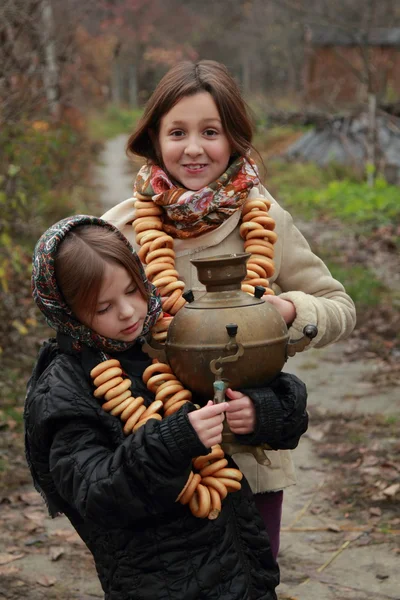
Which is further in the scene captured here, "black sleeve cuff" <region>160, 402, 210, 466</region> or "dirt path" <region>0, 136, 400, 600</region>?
"dirt path" <region>0, 136, 400, 600</region>

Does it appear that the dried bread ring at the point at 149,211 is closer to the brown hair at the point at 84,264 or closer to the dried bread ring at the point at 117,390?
the brown hair at the point at 84,264

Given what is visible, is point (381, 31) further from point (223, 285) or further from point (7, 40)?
point (223, 285)

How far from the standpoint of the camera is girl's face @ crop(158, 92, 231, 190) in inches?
103

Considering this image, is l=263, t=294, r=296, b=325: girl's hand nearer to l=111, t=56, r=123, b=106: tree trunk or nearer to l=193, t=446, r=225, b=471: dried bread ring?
l=193, t=446, r=225, b=471: dried bread ring

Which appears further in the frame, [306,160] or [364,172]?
[306,160]

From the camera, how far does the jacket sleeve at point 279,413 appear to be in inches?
88.0

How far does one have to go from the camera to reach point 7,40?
7.49 metres

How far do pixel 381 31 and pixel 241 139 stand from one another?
22.2 meters

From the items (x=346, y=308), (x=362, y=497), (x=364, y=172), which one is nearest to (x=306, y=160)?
(x=364, y=172)

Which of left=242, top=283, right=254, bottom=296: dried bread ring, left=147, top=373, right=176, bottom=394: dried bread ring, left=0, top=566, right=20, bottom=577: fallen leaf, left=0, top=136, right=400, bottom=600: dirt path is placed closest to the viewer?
left=147, top=373, right=176, bottom=394: dried bread ring

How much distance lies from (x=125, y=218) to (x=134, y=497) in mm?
998

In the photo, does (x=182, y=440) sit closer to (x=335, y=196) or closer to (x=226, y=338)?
(x=226, y=338)

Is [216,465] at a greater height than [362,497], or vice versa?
[216,465]

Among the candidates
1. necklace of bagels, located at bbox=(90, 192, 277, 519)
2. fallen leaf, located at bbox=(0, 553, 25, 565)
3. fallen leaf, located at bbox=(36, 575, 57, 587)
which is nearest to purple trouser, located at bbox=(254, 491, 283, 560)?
necklace of bagels, located at bbox=(90, 192, 277, 519)
